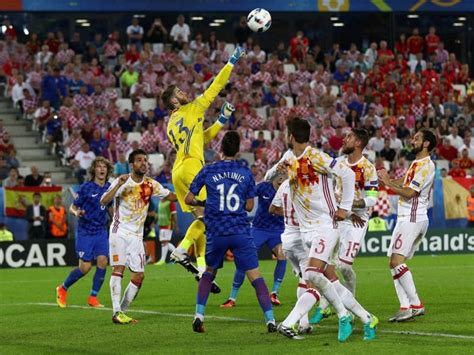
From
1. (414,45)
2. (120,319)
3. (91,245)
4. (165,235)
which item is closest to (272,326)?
(120,319)

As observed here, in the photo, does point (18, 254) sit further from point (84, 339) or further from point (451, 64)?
point (451, 64)

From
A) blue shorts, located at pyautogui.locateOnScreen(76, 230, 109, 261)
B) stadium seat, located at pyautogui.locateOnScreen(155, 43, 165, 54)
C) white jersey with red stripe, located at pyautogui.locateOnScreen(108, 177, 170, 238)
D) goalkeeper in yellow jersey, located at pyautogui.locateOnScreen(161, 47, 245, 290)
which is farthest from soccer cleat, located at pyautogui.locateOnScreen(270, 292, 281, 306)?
stadium seat, located at pyautogui.locateOnScreen(155, 43, 165, 54)

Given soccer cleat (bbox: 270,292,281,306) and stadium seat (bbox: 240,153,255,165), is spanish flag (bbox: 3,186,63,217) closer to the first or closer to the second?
stadium seat (bbox: 240,153,255,165)

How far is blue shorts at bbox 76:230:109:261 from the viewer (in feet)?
64.0

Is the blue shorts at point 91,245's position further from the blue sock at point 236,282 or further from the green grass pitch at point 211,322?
the blue sock at point 236,282

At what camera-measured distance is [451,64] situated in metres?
42.8

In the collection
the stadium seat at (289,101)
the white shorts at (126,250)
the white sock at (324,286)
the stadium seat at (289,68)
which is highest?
the stadium seat at (289,68)

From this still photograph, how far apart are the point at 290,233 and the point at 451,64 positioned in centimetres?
2922

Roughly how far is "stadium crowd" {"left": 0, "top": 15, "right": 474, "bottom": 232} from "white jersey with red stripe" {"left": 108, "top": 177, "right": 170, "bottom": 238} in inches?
590

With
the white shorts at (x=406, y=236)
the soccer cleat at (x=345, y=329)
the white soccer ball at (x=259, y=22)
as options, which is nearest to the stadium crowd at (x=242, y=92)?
the white soccer ball at (x=259, y=22)

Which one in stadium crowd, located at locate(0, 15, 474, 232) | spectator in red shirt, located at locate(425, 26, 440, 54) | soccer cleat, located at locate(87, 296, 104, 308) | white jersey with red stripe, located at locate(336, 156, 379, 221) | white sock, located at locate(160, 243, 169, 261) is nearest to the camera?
white jersey with red stripe, located at locate(336, 156, 379, 221)

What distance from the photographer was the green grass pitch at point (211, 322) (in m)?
13.1

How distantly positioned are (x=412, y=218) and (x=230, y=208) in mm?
3094

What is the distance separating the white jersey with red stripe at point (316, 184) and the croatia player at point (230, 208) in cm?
94
